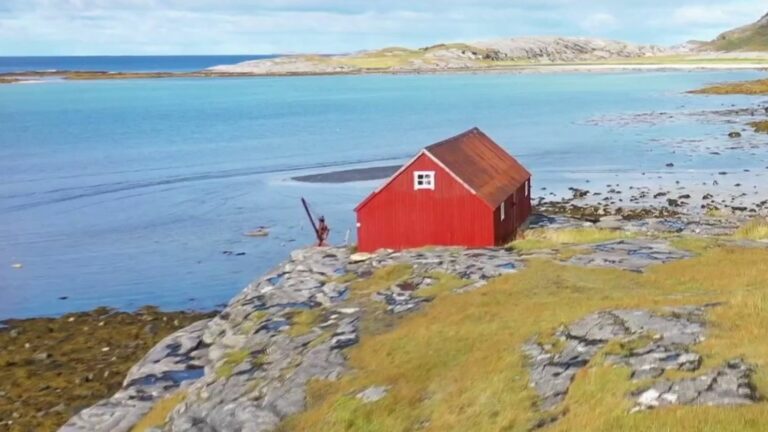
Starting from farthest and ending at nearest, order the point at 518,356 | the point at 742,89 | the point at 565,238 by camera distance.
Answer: the point at 742,89 < the point at 565,238 < the point at 518,356

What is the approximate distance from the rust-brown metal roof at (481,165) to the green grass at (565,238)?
2210 millimetres

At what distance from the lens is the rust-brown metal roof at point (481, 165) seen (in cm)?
3666

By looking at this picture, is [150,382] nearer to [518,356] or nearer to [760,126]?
[518,356]

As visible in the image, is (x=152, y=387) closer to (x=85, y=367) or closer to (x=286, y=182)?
(x=85, y=367)

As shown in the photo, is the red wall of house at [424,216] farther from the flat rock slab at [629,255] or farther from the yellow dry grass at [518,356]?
the yellow dry grass at [518,356]

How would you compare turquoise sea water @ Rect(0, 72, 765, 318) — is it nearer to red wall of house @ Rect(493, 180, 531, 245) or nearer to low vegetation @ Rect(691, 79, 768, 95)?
low vegetation @ Rect(691, 79, 768, 95)

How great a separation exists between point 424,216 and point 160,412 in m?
16.0

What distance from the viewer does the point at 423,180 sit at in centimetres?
3662

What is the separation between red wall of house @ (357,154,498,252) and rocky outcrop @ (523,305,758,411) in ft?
51.0

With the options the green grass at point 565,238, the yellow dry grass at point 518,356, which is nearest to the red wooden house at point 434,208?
the green grass at point 565,238

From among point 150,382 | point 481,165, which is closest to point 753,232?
point 481,165

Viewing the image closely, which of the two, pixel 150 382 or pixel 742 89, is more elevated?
pixel 742 89

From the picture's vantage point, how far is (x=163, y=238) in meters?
49.5

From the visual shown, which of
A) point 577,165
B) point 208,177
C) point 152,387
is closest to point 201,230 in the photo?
point 208,177
